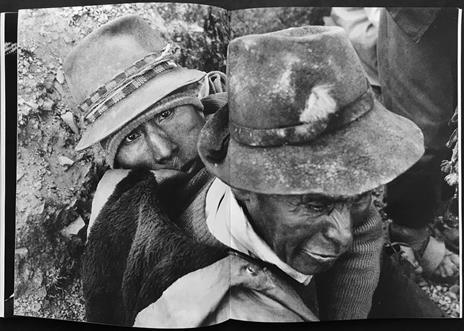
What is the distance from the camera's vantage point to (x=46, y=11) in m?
3.89

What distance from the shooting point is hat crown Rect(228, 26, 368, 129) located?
350 centimetres

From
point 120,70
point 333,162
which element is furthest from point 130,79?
point 333,162

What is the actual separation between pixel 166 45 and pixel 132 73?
0.27 metres

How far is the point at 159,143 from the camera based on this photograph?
3775 mm

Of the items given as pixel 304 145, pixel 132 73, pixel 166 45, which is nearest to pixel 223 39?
pixel 166 45

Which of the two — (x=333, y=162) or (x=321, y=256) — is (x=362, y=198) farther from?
(x=321, y=256)

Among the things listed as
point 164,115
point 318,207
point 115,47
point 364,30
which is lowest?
point 318,207

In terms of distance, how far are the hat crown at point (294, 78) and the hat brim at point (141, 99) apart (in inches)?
14.2

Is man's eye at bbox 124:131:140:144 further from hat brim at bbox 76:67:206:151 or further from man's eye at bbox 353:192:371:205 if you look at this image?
man's eye at bbox 353:192:371:205

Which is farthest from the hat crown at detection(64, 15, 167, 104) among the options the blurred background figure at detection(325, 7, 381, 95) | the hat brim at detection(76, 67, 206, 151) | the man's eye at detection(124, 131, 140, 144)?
the blurred background figure at detection(325, 7, 381, 95)

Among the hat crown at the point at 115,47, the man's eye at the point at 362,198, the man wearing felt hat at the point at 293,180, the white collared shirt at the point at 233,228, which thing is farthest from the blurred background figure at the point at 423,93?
the hat crown at the point at 115,47

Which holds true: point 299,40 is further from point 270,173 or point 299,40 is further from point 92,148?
point 92,148

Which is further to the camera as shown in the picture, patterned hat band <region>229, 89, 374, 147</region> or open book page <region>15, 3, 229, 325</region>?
open book page <region>15, 3, 229, 325</region>

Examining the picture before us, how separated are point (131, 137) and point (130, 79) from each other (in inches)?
13.7
